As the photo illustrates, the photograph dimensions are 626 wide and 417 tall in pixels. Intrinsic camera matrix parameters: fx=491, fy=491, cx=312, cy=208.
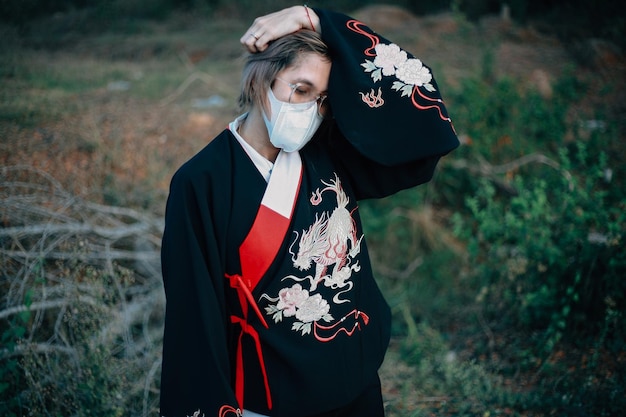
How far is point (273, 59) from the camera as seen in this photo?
66.0 inches

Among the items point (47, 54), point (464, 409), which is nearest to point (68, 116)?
point (47, 54)

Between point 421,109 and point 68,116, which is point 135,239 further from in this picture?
point 421,109

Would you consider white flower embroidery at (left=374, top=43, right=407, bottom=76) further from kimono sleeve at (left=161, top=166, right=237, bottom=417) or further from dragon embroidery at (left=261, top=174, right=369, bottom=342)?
kimono sleeve at (left=161, top=166, right=237, bottom=417)

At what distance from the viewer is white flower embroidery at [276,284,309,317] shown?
65.8 inches

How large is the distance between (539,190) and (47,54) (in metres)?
6.86

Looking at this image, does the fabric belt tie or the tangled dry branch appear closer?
the fabric belt tie

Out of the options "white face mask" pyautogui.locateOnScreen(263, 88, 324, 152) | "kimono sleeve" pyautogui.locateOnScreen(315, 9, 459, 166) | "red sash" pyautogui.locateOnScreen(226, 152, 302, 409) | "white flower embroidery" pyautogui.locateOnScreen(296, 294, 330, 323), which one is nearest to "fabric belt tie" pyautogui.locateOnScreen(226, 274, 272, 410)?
"red sash" pyautogui.locateOnScreen(226, 152, 302, 409)

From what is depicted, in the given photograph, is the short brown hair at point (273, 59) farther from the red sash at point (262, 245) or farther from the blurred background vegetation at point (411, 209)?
the blurred background vegetation at point (411, 209)

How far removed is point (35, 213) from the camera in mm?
3232

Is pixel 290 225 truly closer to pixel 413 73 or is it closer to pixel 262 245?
pixel 262 245

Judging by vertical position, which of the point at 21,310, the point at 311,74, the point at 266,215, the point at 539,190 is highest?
the point at 311,74

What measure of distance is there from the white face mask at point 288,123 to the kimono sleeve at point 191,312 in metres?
0.32

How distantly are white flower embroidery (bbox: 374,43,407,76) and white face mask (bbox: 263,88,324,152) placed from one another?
312 mm

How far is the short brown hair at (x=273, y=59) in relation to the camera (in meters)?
1.67
